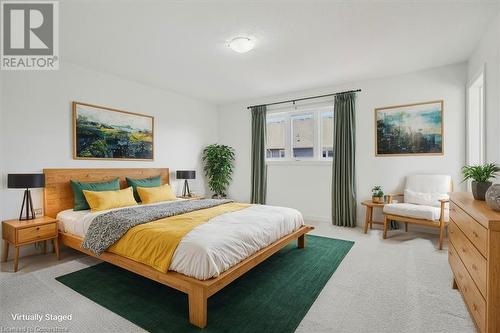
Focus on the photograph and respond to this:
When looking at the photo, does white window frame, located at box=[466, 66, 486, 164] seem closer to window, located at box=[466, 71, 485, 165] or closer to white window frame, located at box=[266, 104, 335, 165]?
window, located at box=[466, 71, 485, 165]

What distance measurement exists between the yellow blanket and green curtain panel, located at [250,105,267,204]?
3027 millimetres

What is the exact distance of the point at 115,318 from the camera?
2021 mm

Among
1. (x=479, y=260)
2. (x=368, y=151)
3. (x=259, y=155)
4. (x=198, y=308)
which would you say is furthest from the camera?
(x=259, y=155)

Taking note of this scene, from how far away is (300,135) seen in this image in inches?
218

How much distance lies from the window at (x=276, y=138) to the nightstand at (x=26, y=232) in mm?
4181

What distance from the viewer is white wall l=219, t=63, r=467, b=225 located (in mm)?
4016

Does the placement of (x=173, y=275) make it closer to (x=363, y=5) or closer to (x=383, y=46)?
(x=363, y=5)

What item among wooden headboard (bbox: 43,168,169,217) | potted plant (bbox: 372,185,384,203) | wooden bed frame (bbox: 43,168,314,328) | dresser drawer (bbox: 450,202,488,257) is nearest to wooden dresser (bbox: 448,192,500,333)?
dresser drawer (bbox: 450,202,488,257)

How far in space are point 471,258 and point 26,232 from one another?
4.36m

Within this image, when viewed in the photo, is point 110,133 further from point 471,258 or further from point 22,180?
point 471,258

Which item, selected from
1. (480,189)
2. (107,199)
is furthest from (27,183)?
(480,189)

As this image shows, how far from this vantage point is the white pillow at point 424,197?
3.92 meters

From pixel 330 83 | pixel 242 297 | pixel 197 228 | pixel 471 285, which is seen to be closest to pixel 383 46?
pixel 330 83

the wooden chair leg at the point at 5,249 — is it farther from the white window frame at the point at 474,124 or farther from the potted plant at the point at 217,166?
the white window frame at the point at 474,124
